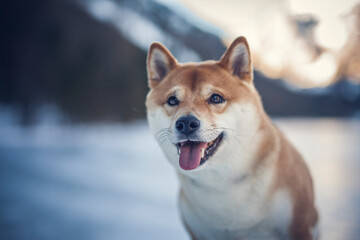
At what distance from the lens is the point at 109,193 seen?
3785mm

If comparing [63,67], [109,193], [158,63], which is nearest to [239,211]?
[158,63]

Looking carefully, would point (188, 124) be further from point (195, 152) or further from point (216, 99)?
point (216, 99)

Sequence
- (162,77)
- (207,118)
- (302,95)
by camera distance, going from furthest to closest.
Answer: (302,95)
(162,77)
(207,118)

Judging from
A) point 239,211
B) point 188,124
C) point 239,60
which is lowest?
point 239,211

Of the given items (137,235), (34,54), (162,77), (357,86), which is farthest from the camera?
(357,86)

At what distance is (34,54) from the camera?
1125 centimetres

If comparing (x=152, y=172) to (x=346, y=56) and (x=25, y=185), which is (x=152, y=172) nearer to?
(x=25, y=185)

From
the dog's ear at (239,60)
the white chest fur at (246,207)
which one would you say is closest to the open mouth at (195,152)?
the white chest fur at (246,207)

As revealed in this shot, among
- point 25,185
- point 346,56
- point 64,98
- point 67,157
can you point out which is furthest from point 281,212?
point 64,98

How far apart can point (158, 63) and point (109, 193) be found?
2.17 m

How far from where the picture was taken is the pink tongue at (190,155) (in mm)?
1672

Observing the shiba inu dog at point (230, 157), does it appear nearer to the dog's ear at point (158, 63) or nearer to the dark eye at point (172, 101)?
the dark eye at point (172, 101)

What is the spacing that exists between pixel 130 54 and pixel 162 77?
11.7m

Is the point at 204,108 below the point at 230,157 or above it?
above
